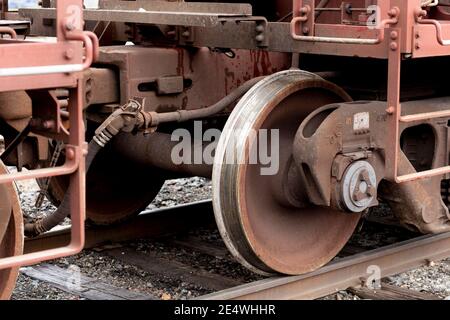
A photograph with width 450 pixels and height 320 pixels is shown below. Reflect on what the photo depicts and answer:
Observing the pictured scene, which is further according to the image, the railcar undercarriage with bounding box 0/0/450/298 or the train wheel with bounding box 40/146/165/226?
the train wheel with bounding box 40/146/165/226

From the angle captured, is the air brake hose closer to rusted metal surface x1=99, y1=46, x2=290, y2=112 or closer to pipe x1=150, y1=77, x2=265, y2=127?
rusted metal surface x1=99, y1=46, x2=290, y2=112

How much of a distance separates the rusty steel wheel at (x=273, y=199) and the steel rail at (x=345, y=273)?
0.09 meters

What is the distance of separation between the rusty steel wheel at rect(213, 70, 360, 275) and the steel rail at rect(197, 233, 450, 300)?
0.31ft

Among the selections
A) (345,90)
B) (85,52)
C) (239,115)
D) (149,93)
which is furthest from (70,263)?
(85,52)

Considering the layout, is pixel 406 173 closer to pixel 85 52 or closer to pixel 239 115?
pixel 239 115

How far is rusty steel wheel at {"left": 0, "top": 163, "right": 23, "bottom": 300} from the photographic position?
3891 mm

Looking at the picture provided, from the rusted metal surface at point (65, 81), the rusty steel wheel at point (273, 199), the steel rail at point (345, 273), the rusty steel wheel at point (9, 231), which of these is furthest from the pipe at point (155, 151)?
the rusted metal surface at point (65, 81)

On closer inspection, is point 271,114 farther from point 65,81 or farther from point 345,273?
point 65,81

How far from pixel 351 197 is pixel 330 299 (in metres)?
0.64

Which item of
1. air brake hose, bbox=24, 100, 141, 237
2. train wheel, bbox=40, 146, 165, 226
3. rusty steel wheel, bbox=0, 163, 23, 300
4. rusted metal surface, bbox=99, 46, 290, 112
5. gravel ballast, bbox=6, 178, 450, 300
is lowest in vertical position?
gravel ballast, bbox=6, 178, 450, 300

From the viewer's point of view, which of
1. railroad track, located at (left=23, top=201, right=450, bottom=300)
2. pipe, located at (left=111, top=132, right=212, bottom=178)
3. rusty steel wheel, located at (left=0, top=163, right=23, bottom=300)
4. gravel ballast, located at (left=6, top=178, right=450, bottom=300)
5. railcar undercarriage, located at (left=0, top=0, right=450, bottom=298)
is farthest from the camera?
pipe, located at (left=111, top=132, right=212, bottom=178)

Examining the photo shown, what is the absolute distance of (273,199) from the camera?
520 centimetres

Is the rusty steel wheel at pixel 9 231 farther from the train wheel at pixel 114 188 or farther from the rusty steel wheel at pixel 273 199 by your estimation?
the train wheel at pixel 114 188

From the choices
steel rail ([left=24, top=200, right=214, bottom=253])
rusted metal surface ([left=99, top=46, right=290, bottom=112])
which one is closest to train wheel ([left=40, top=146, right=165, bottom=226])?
steel rail ([left=24, top=200, right=214, bottom=253])
